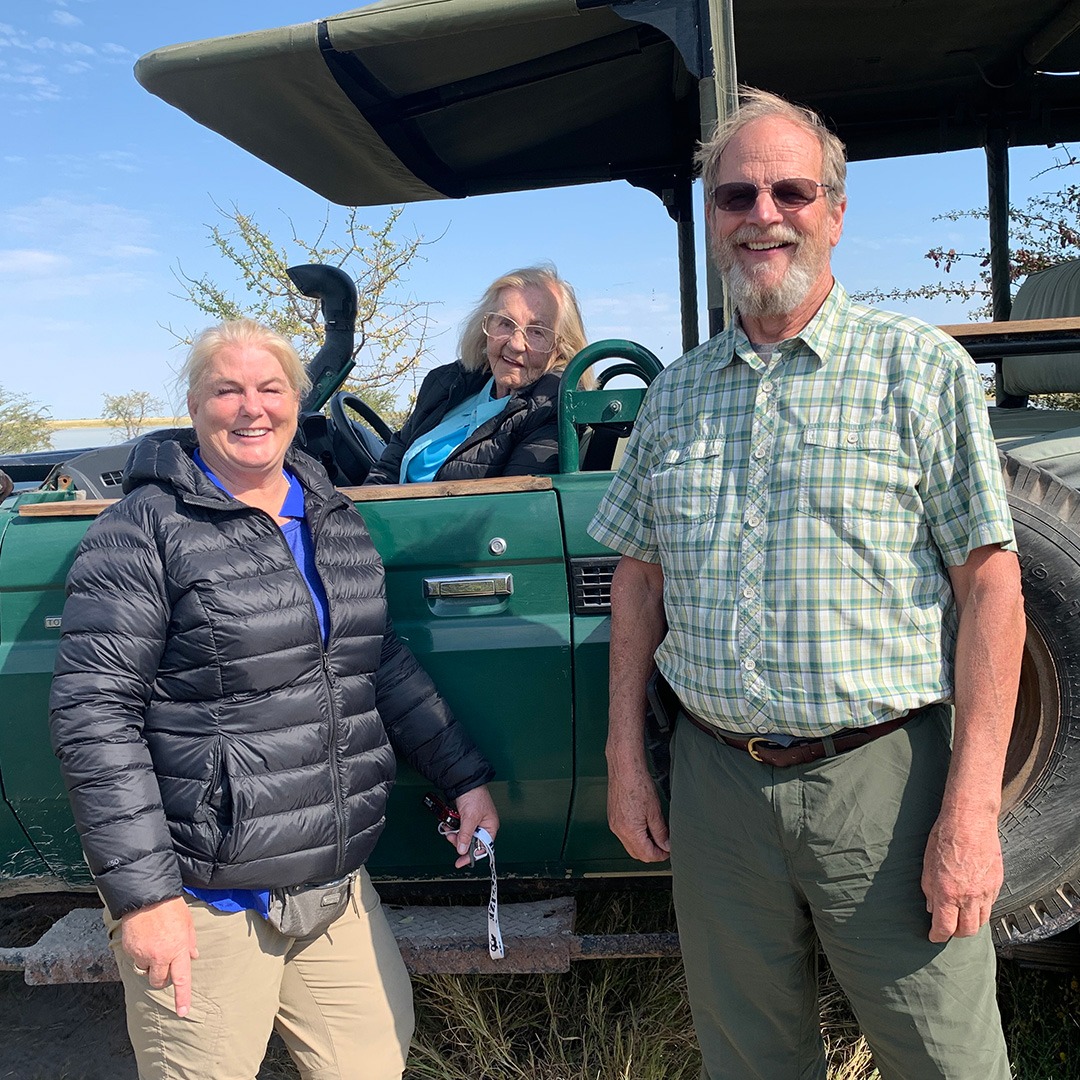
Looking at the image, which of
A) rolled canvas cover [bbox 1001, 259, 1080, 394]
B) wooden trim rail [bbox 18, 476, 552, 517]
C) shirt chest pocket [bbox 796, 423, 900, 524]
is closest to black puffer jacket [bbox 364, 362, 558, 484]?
wooden trim rail [bbox 18, 476, 552, 517]

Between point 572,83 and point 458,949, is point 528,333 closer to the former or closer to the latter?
point 572,83

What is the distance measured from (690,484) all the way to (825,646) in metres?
0.38

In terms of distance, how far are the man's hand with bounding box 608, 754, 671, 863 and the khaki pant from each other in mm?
598

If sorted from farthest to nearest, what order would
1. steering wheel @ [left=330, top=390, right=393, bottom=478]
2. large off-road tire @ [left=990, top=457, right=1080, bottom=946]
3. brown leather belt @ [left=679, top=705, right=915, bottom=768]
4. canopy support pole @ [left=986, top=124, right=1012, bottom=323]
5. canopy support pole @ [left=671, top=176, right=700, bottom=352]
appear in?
canopy support pole @ [left=671, top=176, right=700, bottom=352]
canopy support pole @ [left=986, top=124, right=1012, bottom=323]
steering wheel @ [left=330, top=390, right=393, bottom=478]
large off-road tire @ [left=990, top=457, right=1080, bottom=946]
brown leather belt @ [left=679, top=705, right=915, bottom=768]

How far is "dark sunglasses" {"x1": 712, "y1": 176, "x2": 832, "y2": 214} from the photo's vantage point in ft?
5.96

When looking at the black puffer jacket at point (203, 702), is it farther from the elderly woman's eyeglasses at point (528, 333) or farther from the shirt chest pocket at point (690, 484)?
the elderly woman's eyeglasses at point (528, 333)

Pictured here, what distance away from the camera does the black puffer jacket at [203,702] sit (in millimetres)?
1780

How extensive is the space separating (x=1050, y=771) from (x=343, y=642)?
1.54 meters

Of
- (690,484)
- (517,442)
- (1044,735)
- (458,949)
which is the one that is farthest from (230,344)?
(1044,735)

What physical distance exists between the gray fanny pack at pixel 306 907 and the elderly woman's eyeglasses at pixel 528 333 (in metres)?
1.53

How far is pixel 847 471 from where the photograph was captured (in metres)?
1.71

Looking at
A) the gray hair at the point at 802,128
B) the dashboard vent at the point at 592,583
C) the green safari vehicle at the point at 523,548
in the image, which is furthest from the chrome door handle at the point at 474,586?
the gray hair at the point at 802,128

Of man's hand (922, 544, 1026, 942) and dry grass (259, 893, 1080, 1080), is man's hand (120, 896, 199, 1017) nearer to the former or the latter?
dry grass (259, 893, 1080, 1080)

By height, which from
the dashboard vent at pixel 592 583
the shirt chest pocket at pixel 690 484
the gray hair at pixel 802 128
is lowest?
the dashboard vent at pixel 592 583
